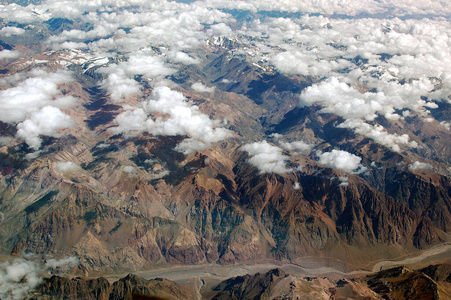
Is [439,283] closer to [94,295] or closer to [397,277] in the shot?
[397,277]

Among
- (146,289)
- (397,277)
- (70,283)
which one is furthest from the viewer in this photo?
(397,277)

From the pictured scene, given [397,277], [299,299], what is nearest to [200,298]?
[299,299]

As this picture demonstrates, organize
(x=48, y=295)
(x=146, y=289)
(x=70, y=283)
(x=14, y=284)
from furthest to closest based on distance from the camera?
(x=146, y=289) < (x=70, y=283) < (x=48, y=295) < (x=14, y=284)

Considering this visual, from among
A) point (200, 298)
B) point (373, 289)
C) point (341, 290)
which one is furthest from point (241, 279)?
point (373, 289)

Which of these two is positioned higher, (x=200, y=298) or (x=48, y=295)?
(x=48, y=295)

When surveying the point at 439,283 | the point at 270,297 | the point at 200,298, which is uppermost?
the point at 439,283

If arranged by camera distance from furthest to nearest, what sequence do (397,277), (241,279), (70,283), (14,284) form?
(241,279)
(397,277)
(70,283)
(14,284)

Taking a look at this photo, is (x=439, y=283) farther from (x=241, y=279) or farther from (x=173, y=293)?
(x=173, y=293)

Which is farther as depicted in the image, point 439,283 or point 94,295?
point 439,283

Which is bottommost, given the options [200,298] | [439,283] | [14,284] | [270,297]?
[200,298]
